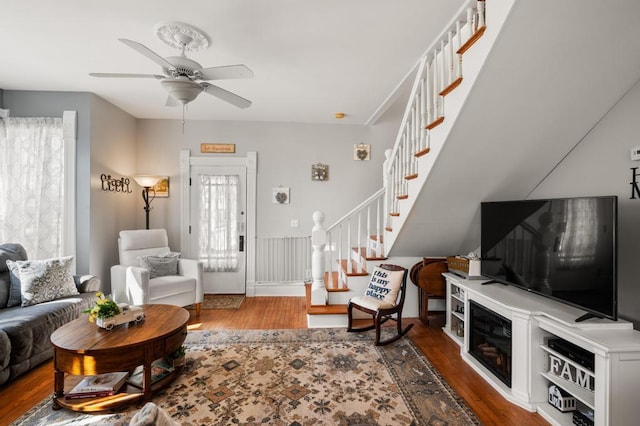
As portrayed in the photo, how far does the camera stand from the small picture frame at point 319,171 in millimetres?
4766

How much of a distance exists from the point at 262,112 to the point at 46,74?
2.31 metres

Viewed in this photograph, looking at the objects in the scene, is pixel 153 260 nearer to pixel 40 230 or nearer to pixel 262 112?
pixel 40 230

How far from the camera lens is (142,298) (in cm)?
337

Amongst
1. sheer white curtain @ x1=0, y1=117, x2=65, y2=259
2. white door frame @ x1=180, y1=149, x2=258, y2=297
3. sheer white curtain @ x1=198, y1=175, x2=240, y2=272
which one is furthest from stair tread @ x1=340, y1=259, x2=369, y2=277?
sheer white curtain @ x1=0, y1=117, x2=65, y2=259

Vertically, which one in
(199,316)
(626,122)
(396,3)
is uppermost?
(396,3)

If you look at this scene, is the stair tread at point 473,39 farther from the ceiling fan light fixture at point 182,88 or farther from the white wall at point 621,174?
the ceiling fan light fixture at point 182,88

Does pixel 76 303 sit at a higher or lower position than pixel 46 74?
lower

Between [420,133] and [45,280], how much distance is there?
149 inches

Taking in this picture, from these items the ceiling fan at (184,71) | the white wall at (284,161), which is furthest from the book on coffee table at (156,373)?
the white wall at (284,161)

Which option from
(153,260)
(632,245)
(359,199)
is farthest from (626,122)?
(153,260)

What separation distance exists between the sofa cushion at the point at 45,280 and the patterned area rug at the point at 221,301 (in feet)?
4.69

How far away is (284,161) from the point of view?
4.76m

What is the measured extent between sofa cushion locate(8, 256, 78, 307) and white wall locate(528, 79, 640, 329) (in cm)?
461

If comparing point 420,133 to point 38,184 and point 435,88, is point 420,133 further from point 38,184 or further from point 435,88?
point 38,184
